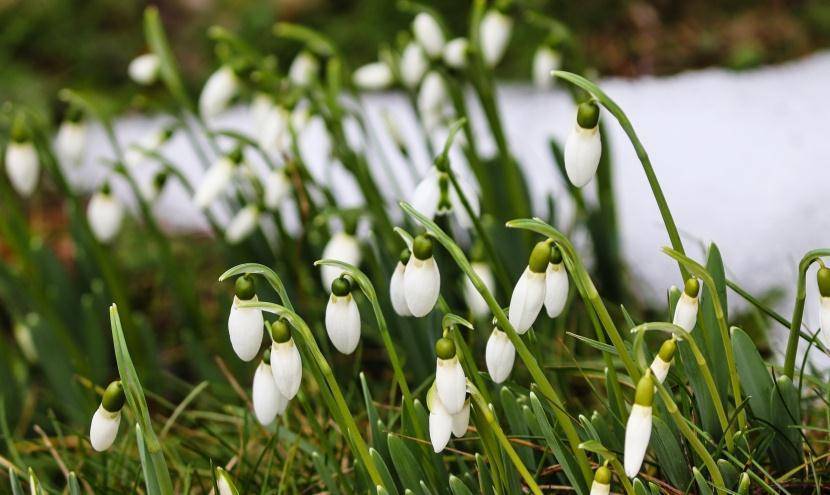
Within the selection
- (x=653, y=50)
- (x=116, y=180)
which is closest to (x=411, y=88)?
(x=653, y=50)

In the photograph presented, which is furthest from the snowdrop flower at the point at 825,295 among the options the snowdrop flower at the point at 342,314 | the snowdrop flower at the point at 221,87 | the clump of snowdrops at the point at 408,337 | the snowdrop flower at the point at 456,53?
the snowdrop flower at the point at 221,87

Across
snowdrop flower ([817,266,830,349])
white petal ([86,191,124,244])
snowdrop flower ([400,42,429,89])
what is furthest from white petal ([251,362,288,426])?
snowdrop flower ([400,42,429,89])

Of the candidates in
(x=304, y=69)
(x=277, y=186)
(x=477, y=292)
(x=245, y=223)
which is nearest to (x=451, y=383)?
(x=477, y=292)

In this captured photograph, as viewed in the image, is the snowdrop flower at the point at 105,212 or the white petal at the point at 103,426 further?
the snowdrop flower at the point at 105,212

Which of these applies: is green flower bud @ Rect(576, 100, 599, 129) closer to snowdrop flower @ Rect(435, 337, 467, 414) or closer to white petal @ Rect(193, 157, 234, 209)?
snowdrop flower @ Rect(435, 337, 467, 414)

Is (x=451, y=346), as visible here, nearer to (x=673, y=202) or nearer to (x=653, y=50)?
(x=673, y=202)

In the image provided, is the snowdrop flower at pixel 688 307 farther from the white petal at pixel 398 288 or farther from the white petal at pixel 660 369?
the white petal at pixel 398 288

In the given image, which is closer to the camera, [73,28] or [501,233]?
[501,233]
